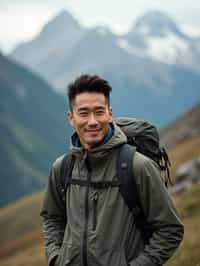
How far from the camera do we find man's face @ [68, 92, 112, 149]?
685 centimetres

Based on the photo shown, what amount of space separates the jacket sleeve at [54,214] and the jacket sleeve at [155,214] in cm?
139

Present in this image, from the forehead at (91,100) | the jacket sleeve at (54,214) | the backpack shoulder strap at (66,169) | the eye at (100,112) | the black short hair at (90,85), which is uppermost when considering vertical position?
the black short hair at (90,85)

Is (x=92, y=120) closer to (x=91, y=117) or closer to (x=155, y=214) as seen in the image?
(x=91, y=117)

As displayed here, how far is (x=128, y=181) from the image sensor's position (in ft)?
21.3

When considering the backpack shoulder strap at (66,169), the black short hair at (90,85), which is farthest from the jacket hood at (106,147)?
the black short hair at (90,85)

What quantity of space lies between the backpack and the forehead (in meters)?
0.63

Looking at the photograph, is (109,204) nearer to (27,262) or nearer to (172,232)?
(172,232)

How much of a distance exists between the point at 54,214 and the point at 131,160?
1833 mm

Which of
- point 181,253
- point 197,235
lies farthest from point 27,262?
point 181,253

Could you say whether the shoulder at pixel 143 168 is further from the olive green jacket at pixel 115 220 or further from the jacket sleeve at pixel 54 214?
the jacket sleeve at pixel 54 214

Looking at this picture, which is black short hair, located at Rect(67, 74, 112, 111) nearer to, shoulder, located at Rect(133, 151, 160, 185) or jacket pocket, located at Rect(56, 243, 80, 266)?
shoulder, located at Rect(133, 151, 160, 185)

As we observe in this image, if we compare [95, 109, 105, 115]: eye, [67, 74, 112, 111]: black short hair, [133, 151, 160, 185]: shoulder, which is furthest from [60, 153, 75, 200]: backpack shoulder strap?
[133, 151, 160, 185]: shoulder

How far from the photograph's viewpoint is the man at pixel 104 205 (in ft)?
21.4

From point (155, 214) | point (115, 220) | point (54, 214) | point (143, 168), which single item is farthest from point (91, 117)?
point (54, 214)
